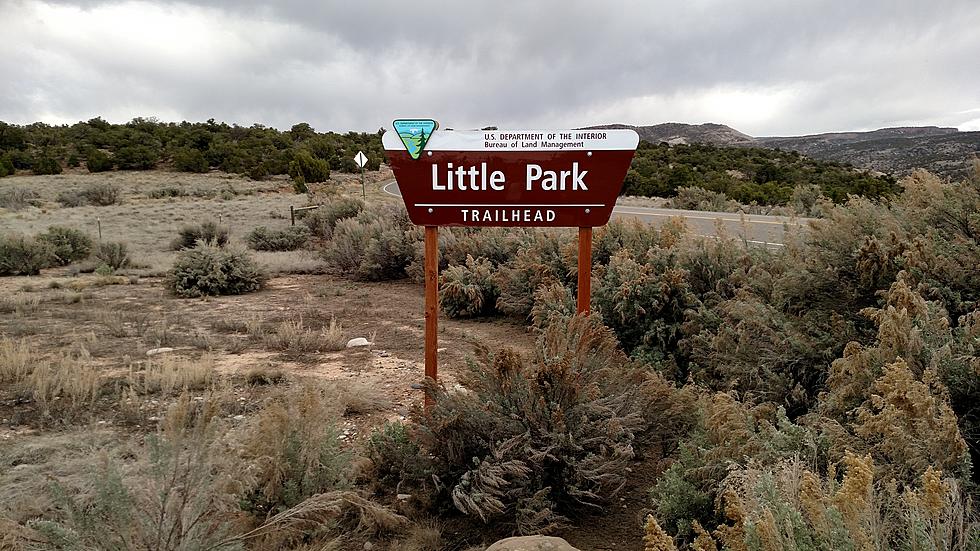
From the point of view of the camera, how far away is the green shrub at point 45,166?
3900cm

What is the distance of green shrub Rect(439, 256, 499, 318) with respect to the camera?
901 cm

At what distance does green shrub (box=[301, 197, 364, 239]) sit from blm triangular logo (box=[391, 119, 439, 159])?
13.0m

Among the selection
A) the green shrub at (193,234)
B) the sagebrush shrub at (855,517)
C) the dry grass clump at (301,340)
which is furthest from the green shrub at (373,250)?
the sagebrush shrub at (855,517)

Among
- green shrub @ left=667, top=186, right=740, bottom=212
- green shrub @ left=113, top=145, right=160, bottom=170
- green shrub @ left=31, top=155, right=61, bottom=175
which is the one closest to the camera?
green shrub @ left=667, top=186, right=740, bottom=212

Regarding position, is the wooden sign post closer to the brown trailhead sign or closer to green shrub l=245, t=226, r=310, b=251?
the brown trailhead sign

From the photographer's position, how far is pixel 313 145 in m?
49.2

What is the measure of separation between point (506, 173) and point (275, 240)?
13.2 metres

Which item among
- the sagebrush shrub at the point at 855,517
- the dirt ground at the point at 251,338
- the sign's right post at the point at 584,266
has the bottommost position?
the dirt ground at the point at 251,338

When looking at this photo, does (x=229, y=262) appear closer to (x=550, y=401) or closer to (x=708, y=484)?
(x=550, y=401)

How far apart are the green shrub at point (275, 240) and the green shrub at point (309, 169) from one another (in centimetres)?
2267

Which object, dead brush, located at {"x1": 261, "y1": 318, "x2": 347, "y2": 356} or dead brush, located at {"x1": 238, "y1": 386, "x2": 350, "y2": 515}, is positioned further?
dead brush, located at {"x1": 261, "y1": 318, "x2": 347, "y2": 356}

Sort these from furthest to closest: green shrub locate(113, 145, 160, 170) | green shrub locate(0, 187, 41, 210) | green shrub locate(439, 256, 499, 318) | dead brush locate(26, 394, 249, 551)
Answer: green shrub locate(113, 145, 160, 170) → green shrub locate(0, 187, 41, 210) → green shrub locate(439, 256, 499, 318) → dead brush locate(26, 394, 249, 551)

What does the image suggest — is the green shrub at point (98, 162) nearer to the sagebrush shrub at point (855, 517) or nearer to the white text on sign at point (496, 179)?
the white text on sign at point (496, 179)

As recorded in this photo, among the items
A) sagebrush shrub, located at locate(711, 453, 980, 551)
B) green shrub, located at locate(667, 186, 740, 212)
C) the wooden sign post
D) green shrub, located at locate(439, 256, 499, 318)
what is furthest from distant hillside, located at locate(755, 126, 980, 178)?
sagebrush shrub, located at locate(711, 453, 980, 551)
